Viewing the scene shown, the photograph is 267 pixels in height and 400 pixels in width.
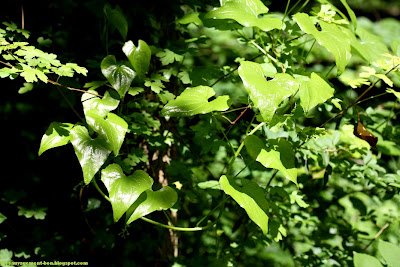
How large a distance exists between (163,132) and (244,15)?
30.8 inches

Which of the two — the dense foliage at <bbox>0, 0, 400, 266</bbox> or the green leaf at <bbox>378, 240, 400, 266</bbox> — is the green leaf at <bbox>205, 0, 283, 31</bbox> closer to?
the dense foliage at <bbox>0, 0, 400, 266</bbox>

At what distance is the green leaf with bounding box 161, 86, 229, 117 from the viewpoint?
0.93m

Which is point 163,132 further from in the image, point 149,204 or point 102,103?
point 149,204

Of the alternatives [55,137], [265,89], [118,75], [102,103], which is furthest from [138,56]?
[265,89]

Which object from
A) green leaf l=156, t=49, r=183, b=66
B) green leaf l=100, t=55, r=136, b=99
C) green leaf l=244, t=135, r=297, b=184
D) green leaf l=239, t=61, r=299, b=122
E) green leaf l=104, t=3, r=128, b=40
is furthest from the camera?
green leaf l=156, t=49, r=183, b=66

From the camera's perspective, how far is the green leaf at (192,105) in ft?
3.06

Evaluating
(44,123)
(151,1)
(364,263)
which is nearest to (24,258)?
(44,123)

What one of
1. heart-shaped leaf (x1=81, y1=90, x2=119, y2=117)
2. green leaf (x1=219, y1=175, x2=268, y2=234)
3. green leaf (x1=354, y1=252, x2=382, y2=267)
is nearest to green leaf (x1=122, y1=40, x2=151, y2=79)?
heart-shaped leaf (x1=81, y1=90, x2=119, y2=117)

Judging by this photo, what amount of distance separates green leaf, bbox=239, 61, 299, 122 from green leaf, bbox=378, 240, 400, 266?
0.82 metres

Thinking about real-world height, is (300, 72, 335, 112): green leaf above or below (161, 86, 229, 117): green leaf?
above

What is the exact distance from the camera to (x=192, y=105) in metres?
0.97

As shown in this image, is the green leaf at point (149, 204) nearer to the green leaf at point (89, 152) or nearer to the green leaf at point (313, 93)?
the green leaf at point (89, 152)

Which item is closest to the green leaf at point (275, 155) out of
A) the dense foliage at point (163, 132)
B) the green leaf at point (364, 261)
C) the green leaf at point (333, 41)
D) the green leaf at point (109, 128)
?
the dense foliage at point (163, 132)

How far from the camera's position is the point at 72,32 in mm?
1472
